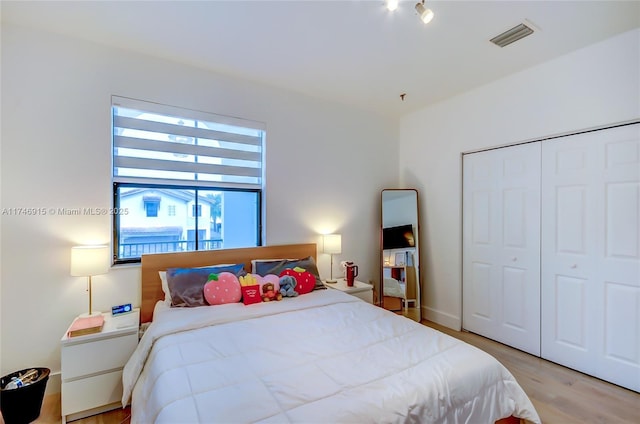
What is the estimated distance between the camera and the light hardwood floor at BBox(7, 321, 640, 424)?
75.9 inches

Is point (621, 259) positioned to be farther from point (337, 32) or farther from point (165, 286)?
point (165, 286)

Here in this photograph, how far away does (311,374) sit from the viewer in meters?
1.37

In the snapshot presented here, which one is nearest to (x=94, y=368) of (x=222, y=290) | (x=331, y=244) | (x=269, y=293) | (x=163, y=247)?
(x=222, y=290)

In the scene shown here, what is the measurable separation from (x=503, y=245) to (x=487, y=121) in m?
1.30

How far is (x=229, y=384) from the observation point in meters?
1.29

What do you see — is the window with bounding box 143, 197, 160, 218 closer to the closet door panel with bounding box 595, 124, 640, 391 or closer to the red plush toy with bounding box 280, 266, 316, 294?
the red plush toy with bounding box 280, 266, 316, 294

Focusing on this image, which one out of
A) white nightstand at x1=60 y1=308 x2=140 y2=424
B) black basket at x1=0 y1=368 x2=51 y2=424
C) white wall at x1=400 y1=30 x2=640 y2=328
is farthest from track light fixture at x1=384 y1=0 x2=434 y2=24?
black basket at x1=0 y1=368 x2=51 y2=424

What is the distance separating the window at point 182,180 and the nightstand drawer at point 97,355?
29.3 inches

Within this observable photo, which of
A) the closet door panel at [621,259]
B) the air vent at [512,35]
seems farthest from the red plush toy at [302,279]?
the air vent at [512,35]

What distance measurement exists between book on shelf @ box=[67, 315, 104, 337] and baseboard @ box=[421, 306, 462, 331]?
3386 millimetres

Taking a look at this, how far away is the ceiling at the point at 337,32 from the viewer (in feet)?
6.39

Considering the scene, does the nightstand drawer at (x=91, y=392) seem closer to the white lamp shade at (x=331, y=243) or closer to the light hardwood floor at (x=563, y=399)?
the light hardwood floor at (x=563, y=399)

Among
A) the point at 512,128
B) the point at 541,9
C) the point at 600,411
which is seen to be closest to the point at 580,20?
the point at 541,9

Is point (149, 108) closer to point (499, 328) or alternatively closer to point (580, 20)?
point (580, 20)
